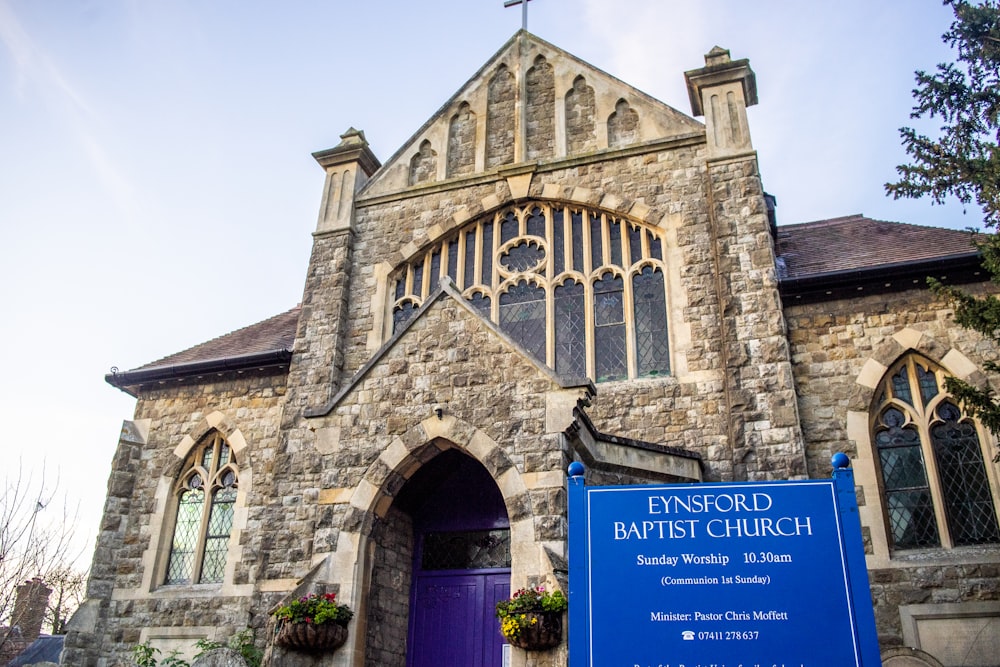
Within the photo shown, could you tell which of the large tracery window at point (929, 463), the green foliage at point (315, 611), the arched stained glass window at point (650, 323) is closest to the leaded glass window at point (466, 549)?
the green foliage at point (315, 611)

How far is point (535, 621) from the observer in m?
7.48

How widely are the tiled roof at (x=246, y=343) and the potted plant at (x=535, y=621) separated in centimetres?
711

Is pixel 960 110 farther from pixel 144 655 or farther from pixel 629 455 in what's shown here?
pixel 144 655

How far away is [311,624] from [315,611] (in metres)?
0.14

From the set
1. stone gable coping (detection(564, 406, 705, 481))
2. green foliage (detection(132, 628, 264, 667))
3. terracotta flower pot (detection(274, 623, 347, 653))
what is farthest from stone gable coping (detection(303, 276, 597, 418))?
green foliage (detection(132, 628, 264, 667))

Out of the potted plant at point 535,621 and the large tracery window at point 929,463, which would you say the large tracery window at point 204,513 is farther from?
the large tracery window at point 929,463

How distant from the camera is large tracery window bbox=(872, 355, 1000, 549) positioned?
994cm

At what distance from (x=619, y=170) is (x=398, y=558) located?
21.8 ft

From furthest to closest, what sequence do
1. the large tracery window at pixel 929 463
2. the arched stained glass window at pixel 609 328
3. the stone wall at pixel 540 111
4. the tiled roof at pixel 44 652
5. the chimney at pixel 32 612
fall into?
the tiled roof at pixel 44 652 → the chimney at pixel 32 612 → the stone wall at pixel 540 111 → the arched stained glass window at pixel 609 328 → the large tracery window at pixel 929 463

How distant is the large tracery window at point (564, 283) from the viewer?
39.4 feet

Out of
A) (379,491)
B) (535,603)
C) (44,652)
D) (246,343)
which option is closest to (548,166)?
(246,343)

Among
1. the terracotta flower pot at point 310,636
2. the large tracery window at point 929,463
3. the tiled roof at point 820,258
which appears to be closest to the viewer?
the terracotta flower pot at point 310,636

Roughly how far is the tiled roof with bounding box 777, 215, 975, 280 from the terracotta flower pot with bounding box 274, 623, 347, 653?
713cm

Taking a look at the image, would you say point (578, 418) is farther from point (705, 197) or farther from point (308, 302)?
point (308, 302)
